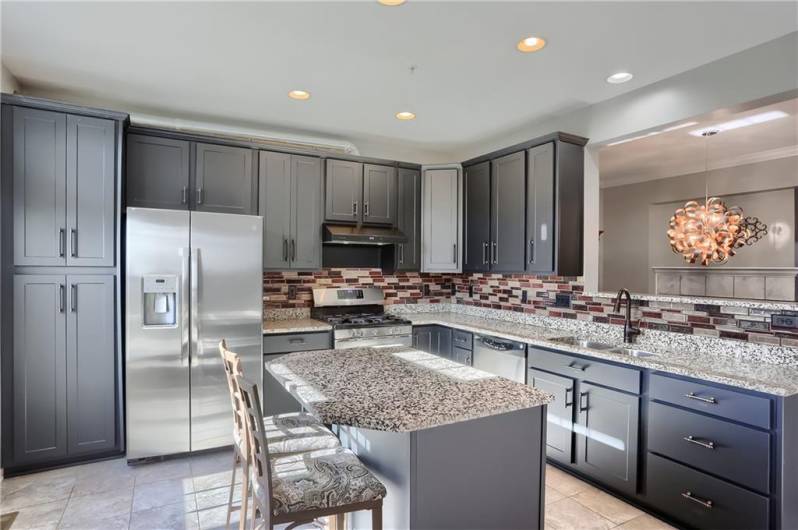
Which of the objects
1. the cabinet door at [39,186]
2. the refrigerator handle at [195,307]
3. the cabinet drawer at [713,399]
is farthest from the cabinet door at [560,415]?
the cabinet door at [39,186]

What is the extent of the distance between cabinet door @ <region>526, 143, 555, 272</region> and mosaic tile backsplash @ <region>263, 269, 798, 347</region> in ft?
1.22

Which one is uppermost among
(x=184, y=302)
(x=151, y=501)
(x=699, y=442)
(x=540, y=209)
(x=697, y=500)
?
(x=540, y=209)

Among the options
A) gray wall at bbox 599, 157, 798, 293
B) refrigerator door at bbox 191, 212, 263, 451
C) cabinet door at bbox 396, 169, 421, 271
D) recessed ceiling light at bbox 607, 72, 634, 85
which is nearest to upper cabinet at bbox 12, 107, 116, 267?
refrigerator door at bbox 191, 212, 263, 451

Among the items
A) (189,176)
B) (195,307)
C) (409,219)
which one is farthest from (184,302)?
(409,219)

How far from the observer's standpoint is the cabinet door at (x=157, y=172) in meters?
3.38

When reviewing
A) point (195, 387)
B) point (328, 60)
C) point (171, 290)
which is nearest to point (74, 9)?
point (328, 60)

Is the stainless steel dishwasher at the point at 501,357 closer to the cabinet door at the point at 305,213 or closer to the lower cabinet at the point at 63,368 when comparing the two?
the cabinet door at the point at 305,213

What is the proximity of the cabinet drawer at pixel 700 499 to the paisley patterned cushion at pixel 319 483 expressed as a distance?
5.87 ft

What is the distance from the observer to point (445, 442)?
1.54 metres

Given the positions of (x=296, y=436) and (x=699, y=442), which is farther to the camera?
(x=699, y=442)

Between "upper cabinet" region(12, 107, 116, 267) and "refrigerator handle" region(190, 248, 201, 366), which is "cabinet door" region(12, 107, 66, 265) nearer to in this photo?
"upper cabinet" region(12, 107, 116, 267)

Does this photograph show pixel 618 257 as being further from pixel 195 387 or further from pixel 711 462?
pixel 195 387

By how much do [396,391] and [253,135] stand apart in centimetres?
308

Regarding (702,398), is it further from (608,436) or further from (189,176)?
(189,176)
